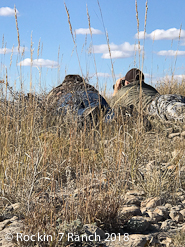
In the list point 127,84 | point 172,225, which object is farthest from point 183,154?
point 127,84

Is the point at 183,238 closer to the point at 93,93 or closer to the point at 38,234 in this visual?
the point at 38,234

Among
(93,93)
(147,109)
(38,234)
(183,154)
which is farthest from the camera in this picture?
(147,109)

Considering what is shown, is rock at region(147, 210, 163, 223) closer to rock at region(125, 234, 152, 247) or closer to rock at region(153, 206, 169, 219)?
rock at region(153, 206, 169, 219)

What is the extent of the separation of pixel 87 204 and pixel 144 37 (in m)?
1.59

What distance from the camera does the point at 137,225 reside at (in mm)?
1907

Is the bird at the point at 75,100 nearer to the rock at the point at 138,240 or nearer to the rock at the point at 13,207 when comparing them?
the rock at the point at 13,207

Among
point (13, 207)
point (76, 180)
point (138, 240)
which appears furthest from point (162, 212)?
point (13, 207)

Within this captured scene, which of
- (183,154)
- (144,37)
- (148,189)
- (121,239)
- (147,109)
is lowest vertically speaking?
(121,239)

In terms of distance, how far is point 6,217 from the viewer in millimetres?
2162

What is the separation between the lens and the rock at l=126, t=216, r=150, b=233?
190 centimetres

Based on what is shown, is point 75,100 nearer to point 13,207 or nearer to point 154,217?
point 13,207

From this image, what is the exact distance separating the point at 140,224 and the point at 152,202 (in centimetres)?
41

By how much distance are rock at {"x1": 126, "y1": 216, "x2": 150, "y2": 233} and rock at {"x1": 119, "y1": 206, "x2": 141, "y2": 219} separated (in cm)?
9

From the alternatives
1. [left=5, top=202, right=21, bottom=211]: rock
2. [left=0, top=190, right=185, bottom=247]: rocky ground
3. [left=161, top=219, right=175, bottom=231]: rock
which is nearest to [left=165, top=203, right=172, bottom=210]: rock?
[left=0, top=190, right=185, bottom=247]: rocky ground
